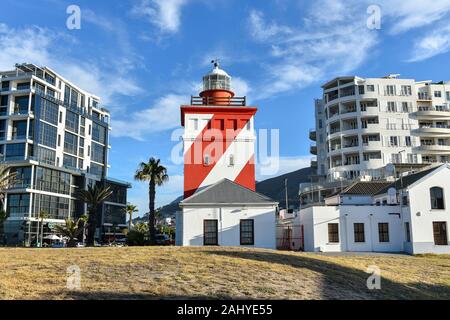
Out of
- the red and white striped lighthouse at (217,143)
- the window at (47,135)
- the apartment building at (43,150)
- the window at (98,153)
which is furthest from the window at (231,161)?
the window at (98,153)

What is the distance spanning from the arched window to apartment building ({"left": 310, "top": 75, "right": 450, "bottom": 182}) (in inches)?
1555

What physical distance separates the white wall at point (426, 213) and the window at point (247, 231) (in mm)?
12291

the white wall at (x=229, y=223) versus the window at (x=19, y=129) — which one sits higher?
the window at (x=19, y=129)

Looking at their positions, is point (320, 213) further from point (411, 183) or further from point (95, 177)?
point (95, 177)

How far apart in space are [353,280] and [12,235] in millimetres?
68154

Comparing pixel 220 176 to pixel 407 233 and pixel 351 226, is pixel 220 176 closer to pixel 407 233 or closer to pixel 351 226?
pixel 351 226

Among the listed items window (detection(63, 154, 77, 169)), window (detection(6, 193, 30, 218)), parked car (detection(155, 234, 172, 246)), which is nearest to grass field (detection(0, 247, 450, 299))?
parked car (detection(155, 234, 172, 246))

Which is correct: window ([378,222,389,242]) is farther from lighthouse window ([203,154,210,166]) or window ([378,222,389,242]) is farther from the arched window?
lighthouse window ([203,154,210,166])

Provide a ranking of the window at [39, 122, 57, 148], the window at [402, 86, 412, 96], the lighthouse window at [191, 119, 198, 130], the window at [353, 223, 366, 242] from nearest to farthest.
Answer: the window at [353, 223, 366, 242] < the lighthouse window at [191, 119, 198, 130] < the window at [39, 122, 57, 148] < the window at [402, 86, 412, 96]

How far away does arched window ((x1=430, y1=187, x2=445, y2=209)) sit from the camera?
34.5m

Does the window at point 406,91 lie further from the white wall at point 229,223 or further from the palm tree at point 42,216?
the palm tree at point 42,216

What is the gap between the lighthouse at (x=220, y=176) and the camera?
3300 cm

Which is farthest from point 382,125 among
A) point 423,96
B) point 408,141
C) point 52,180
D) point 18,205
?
point 18,205

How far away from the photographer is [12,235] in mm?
71875
